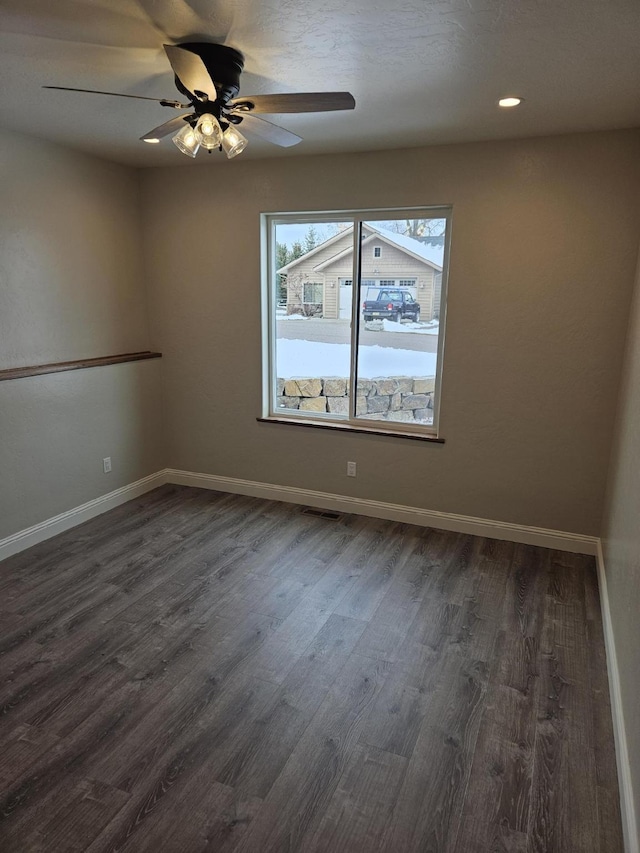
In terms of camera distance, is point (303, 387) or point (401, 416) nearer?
point (401, 416)

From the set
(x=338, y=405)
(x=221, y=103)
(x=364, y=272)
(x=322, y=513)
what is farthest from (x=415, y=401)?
(x=221, y=103)

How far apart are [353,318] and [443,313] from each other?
0.66 m

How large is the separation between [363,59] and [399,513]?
281 centimetres

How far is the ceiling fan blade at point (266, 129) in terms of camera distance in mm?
2236

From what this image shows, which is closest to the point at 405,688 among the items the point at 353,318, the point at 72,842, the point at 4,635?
the point at 72,842

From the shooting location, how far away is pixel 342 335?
394cm

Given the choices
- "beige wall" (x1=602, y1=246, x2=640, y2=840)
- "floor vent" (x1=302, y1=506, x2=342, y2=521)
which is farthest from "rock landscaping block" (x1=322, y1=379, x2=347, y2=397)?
"beige wall" (x1=602, y1=246, x2=640, y2=840)

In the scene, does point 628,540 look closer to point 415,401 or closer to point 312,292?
point 415,401

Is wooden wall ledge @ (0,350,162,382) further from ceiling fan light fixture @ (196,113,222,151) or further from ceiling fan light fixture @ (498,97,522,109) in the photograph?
ceiling fan light fixture @ (498,97,522,109)

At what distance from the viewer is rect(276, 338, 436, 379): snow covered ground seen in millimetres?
3762

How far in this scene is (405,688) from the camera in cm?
222

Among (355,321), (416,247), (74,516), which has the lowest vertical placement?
(74,516)

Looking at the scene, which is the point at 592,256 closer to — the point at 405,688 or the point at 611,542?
the point at 611,542

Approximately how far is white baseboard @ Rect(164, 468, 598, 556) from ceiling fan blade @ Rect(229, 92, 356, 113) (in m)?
2.68
